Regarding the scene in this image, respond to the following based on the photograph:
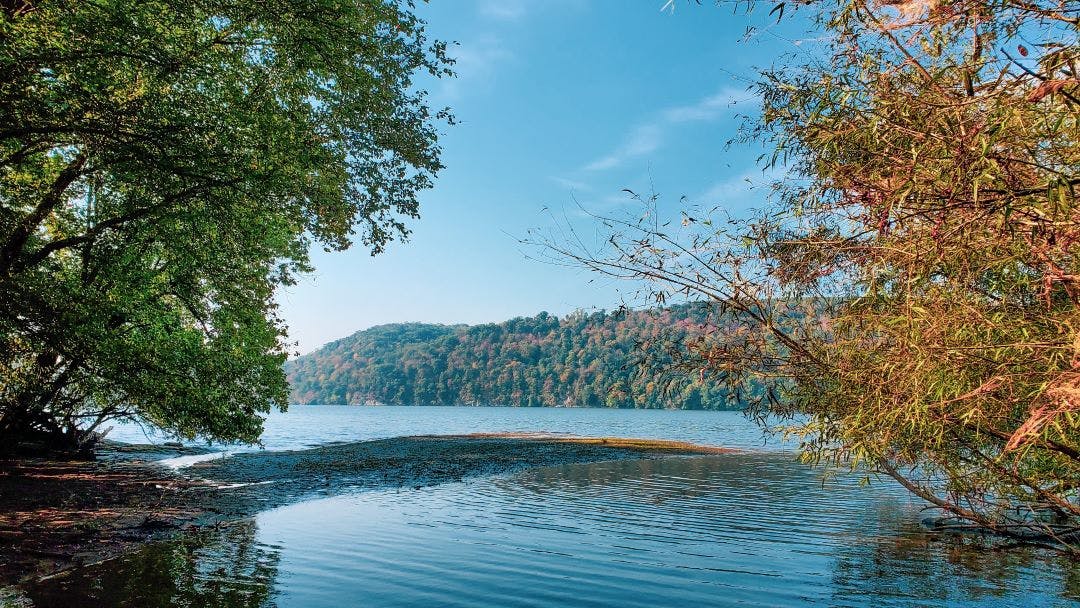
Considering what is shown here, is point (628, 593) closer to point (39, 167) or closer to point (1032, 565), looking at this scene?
point (1032, 565)

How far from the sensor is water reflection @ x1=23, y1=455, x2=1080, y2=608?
10.4m

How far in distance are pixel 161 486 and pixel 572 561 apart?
48.1ft

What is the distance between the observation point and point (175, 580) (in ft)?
33.7

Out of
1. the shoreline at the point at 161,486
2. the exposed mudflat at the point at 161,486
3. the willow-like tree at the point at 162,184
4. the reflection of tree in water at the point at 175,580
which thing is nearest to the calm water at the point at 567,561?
the reflection of tree in water at the point at 175,580

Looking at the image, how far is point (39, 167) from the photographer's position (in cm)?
1426

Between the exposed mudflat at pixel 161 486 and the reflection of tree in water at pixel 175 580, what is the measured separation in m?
0.70

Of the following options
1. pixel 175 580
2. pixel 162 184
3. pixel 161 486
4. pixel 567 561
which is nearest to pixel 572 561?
pixel 567 561

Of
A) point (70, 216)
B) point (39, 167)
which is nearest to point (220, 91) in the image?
point (39, 167)

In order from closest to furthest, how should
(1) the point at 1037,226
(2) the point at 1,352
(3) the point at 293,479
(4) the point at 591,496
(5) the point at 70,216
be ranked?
(1) the point at 1037,226 → (2) the point at 1,352 → (5) the point at 70,216 → (4) the point at 591,496 → (3) the point at 293,479

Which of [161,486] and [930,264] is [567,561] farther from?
[161,486]

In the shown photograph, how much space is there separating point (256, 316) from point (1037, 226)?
18.3 m

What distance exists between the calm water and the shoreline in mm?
992

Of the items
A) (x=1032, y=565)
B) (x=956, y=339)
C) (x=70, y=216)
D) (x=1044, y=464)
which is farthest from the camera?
(x=70, y=216)

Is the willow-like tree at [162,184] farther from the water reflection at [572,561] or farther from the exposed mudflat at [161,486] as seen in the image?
the water reflection at [572,561]
